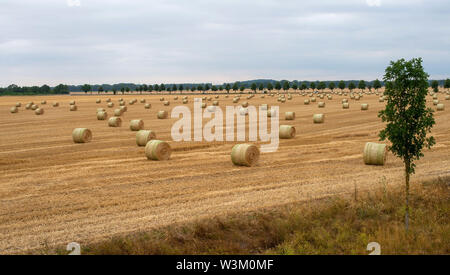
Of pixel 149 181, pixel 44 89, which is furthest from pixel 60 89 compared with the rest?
pixel 149 181

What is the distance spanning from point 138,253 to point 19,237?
130 inches

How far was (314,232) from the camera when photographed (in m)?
11.5

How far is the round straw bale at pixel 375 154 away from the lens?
62.9ft

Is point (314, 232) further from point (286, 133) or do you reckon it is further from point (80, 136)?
point (80, 136)

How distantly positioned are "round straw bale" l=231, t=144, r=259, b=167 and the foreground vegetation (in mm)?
6362

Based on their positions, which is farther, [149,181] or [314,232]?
[149,181]

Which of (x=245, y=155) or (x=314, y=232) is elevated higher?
(x=245, y=155)

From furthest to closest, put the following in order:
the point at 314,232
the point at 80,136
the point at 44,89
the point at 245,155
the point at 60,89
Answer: the point at 60,89 → the point at 44,89 → the point at 80,136 → the point at 245,155 → the point at 314,232

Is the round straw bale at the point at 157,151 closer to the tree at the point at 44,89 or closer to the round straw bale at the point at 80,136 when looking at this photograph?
the round straw bale at the point at 80,136

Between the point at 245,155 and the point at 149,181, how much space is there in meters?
4.65

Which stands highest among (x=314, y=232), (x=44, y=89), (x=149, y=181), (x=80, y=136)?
(x=44, y=89)

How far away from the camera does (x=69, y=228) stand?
11.6m
